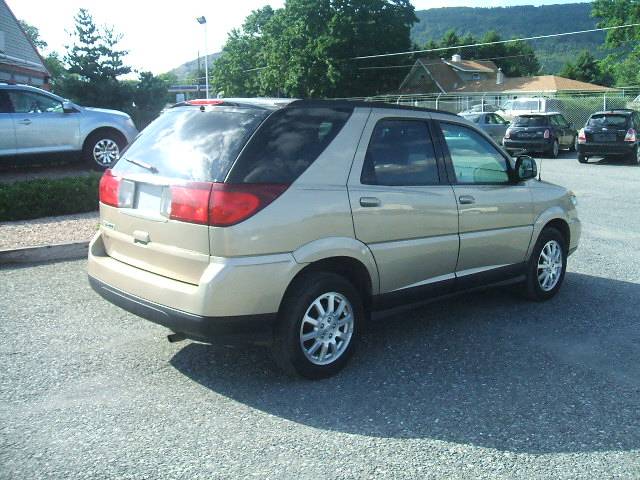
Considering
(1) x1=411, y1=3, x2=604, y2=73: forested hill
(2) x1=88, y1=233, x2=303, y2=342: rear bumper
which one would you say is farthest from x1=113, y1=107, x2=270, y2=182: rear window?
(1) x1=411, y1=3, x2=604, y2=73: forested hill

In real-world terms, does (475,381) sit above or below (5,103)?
below

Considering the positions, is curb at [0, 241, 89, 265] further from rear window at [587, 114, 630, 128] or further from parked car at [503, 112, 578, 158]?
parked car at [503, 112, 578, 158]

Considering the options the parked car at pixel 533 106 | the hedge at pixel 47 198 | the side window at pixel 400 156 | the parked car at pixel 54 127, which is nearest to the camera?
the side window at pixel 400 156

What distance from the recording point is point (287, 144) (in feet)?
13.5

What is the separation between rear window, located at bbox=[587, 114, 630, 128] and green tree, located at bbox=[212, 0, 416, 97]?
39.2m

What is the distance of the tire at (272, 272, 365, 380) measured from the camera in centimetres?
407

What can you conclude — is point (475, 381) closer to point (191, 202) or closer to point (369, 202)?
point (369, 202)

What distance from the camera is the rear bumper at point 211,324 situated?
383 cm

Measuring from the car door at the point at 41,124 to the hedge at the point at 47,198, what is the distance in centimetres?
230

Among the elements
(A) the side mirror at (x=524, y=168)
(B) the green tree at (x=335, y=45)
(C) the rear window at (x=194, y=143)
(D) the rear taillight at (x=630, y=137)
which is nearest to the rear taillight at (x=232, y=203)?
(C) the rear window at (x=194, y=143)

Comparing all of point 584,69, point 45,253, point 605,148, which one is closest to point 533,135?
point 605,148

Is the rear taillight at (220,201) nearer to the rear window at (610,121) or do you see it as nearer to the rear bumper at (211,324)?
the rear bumper at (211,324)

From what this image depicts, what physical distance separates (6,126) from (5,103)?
41cm

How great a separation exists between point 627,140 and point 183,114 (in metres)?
19.3
